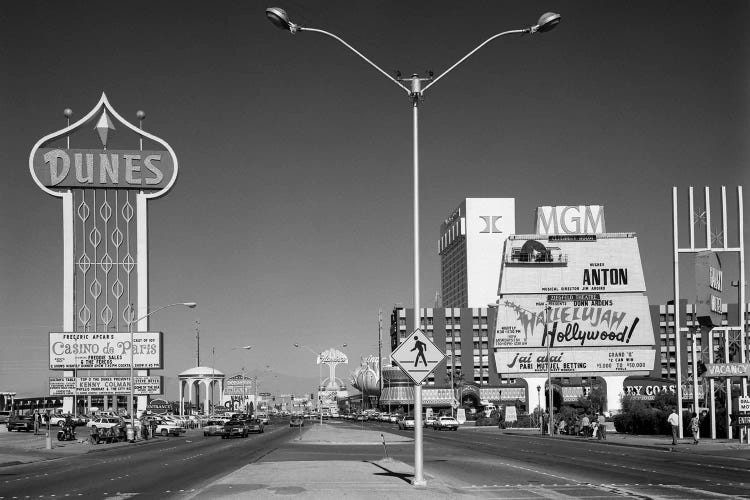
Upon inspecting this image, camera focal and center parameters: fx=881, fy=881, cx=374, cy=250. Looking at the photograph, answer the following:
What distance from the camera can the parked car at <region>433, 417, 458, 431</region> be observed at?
85250mm

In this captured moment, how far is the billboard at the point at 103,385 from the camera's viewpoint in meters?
84.9

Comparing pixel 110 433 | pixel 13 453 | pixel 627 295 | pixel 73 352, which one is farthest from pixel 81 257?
pixel 627 295

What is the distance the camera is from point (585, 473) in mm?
27094

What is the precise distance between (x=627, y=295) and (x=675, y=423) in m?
46.2

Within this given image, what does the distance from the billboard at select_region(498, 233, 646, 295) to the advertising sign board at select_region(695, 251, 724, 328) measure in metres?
40.4

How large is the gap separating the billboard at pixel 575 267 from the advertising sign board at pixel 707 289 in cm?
4037

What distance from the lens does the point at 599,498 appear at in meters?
19.5

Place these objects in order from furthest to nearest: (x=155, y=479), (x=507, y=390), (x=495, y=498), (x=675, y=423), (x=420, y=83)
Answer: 1. (x=507, y=390)
2. (x=675, y=423)
3. (x=155, y=479)
4. (x=420, y=83)
5. (x=495, y=498)

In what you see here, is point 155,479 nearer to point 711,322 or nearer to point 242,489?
point 242,489

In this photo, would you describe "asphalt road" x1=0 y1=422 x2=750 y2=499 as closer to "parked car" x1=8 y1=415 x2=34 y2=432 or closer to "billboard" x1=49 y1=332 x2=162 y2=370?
"billboard" x1=49 y1=332 x2=162 y2=370

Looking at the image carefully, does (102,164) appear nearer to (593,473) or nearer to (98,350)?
(98,350)

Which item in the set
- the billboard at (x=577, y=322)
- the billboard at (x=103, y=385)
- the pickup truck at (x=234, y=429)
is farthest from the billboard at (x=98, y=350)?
the billboard at (x=577, y=322)

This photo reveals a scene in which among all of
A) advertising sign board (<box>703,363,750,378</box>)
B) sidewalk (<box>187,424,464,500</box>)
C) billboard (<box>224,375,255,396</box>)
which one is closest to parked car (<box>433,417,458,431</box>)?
advertising sign board (<box>703,363,750,378</box>)

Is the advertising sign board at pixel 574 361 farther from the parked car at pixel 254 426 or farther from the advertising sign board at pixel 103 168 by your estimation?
the advertising sign board at pixel 103 168
